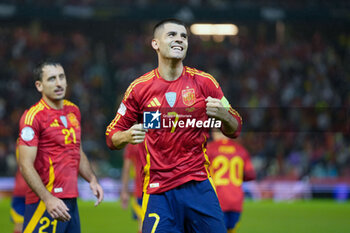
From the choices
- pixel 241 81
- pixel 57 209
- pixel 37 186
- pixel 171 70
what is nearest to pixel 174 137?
pixel 171 70

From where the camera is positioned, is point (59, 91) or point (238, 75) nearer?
point (59, 91)

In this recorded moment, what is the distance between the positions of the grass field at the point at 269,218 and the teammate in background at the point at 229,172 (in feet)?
12.0

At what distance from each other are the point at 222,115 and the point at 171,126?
1.61 ft

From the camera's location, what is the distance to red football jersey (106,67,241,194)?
4.52 metres

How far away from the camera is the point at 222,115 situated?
168 inches

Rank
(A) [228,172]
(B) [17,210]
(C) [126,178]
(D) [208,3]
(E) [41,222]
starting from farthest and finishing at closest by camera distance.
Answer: (D) [208,3] < (C) [126,178] < (A) [228,172] < (B) [17,210] < (E) [41,222]

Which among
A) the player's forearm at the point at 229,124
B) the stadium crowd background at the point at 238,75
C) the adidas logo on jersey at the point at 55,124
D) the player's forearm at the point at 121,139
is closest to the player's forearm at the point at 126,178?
the adidas logo on jersey at the point at 55,124

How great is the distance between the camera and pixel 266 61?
24.0 meters

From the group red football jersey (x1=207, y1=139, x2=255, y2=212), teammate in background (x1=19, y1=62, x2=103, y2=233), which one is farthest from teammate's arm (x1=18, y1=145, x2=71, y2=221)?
red football jersey (x1=207, y1=139, x2=255, y2=212)

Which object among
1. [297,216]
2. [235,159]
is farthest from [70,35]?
[235,159]

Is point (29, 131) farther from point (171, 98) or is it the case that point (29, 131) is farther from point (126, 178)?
point (126, 178)

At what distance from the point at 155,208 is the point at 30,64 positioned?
2041cm

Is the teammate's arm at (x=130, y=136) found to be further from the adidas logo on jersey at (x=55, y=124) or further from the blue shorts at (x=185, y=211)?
the adidas logo on jersey at (x=55, y=124)

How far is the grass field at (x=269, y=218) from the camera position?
463 inches
